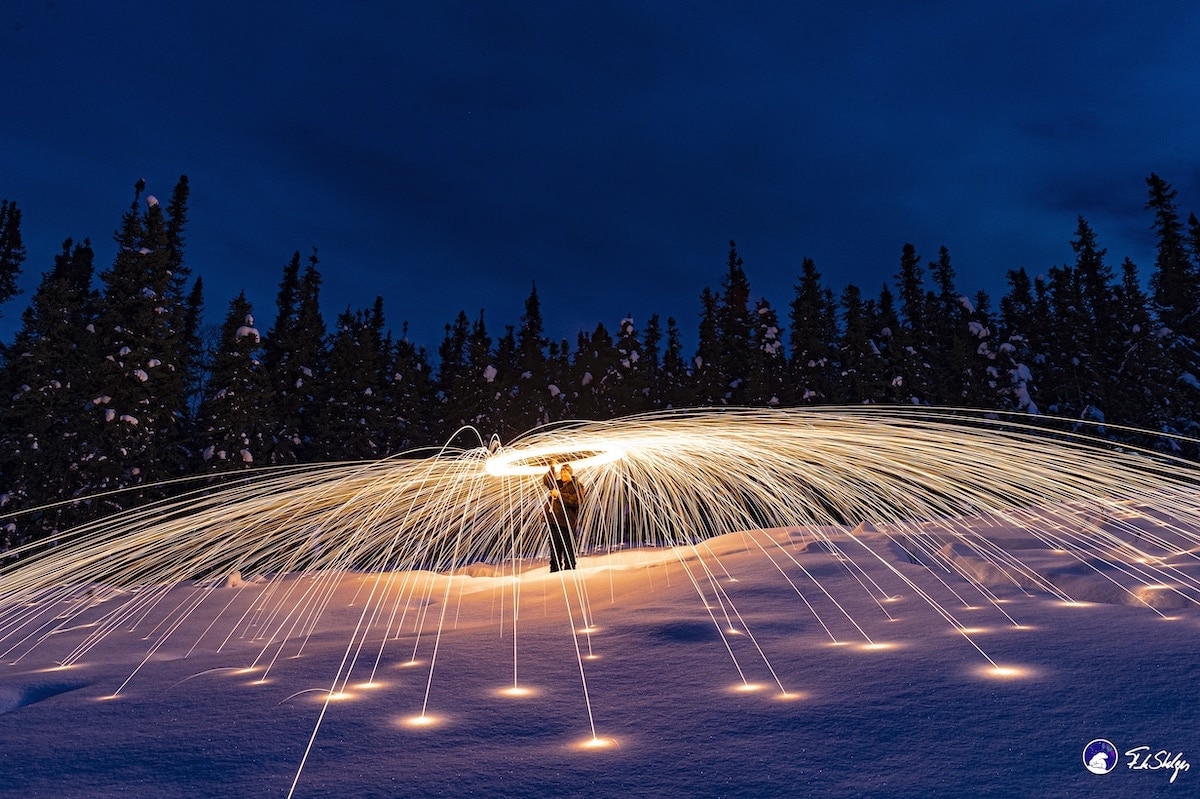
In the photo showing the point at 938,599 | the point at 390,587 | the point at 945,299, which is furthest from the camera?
the point at 945,299

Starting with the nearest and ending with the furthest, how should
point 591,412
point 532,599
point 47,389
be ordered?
point 532,599 → point 47,389 → point 591,412

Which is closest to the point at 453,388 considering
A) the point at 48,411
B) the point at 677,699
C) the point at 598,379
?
the point at 598,379

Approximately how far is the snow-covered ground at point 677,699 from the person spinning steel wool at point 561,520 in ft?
A: 6.67

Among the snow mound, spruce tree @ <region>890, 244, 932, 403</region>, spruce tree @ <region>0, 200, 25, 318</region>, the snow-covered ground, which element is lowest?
the snow-covered ground

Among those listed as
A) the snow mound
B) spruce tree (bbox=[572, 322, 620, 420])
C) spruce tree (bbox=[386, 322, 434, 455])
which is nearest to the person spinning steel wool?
the snow mound

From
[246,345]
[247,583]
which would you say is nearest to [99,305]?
[246,345]

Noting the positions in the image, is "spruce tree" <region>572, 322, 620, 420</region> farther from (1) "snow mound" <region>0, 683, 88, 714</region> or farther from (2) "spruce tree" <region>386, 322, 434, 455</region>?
(1) "snow mound" <region>0, 683, 88, 714</region>

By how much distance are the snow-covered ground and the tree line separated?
57.5 feet

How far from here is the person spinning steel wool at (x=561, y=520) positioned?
8117 mm

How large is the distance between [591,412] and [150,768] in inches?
1513

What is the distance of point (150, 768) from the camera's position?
9.44 ft

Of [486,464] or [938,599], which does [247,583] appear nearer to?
[486,464]

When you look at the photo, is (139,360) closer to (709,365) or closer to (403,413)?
(403,413)

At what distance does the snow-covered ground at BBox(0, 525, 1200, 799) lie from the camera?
8.50 feet
